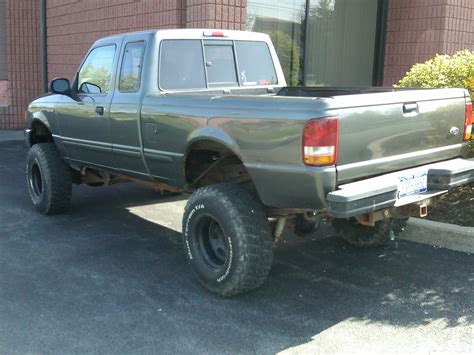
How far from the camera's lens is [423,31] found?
1005cm

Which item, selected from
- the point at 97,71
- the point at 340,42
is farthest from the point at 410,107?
the point at 340,42

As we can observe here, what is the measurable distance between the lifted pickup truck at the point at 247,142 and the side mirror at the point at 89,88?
2 centimetres

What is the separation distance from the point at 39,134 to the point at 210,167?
130 inches

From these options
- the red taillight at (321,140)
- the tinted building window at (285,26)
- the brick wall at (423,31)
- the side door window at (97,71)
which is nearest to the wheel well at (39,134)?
the side door window at (97,71)

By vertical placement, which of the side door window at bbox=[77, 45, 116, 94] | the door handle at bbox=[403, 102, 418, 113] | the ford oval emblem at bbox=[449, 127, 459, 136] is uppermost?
the side door window at bbox=[77, 45, 116, 94]

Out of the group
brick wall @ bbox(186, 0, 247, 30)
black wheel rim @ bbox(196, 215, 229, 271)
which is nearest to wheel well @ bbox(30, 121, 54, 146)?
brick wall @ bbox(186, 0, 247, 30)

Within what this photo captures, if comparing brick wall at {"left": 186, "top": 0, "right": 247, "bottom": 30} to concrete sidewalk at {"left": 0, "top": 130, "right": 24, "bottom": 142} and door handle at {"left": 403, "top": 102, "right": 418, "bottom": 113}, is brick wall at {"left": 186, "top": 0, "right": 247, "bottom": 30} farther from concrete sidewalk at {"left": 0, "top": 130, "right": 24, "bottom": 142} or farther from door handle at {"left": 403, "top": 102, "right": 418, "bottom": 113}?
concrete sidewalk at {"left": 0, "top": 130, "right": 24, "bottom": 142}

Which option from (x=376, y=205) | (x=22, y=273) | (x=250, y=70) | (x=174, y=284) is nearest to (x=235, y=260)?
(x=174, y=284)

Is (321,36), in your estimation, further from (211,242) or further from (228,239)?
(228,239)

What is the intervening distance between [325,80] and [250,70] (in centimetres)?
491

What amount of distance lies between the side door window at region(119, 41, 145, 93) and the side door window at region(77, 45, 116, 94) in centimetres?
27

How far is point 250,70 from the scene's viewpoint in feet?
18.4

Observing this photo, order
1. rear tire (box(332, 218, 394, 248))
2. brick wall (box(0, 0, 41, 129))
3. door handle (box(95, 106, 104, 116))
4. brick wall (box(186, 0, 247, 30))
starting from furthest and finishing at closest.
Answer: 1. brick wall (box(0, 0, 41, 129))
2. brick wall (box(186, 0, 247, 30))
3. door handle (box(95, 106, 104, 116))
4. rear tire (box(332, 218, 394, 248))

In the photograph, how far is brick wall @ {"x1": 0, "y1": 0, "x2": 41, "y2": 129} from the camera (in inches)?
544
